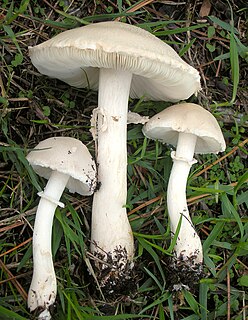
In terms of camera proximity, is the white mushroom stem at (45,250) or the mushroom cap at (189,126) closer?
the white mushroom stem at (45,250)

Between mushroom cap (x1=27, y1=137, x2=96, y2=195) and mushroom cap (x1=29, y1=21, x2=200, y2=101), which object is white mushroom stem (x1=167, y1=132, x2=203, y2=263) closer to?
mushroom cap (x1=29, y1=21, x2=200, y2=101)

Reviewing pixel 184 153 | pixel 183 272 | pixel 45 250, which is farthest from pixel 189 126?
pixel 45 250

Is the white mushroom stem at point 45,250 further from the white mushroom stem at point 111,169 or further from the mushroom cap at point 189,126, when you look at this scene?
the mushroom cap at point 189,126

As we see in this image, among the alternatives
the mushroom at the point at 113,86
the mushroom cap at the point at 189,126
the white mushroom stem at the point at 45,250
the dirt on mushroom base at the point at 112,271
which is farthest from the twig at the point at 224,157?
the white mushroom stem at the point at 45,250

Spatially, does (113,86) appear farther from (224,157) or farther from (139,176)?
(224,157)

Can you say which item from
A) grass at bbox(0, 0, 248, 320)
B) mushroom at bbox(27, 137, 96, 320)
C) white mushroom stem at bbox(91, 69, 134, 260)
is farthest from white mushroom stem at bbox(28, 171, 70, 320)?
white mushroom stem at bbox(91, 69, 134, 260)

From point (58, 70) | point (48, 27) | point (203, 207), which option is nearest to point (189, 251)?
point (203, 207)
